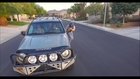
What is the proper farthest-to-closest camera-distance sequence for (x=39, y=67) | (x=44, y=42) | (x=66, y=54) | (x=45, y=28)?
(x=45, y=28), (x=44, y=42), (x=66, y=54), (x=39, y=67)

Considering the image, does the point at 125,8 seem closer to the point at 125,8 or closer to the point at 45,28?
the point at 125,8

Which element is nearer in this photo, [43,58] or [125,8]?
[43,58]

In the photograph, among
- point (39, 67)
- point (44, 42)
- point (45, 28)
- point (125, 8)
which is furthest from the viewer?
point (125, 8)

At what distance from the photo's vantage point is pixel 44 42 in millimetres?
4148

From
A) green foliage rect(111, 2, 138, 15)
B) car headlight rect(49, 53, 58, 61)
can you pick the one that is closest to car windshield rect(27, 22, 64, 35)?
car headlight rect(49, 53, 58, 61)

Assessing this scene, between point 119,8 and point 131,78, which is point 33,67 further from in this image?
point 119,8

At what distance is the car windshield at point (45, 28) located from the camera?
505 cm

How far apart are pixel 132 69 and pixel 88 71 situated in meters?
1.43

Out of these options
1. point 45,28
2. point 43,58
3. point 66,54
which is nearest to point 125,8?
point 45,28

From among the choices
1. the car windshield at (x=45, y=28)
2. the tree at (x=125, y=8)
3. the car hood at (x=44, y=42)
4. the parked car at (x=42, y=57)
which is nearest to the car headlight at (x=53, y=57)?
the parked car at (x=42, y=57)

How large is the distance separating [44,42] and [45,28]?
117 centimetres

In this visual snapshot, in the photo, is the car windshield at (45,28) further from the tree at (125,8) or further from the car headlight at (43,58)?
the tree at (125,8)

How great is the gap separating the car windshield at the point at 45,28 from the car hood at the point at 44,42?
14.2 inches

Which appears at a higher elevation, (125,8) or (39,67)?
(125,8)
